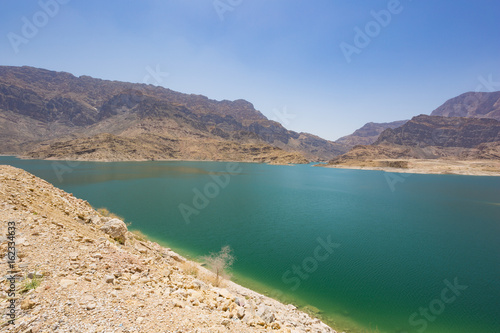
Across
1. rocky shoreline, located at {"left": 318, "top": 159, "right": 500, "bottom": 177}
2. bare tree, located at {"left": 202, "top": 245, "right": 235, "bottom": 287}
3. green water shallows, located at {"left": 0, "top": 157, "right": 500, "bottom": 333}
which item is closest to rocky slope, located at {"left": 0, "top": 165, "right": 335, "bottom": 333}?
green water shallows, located at {"left": 0, "top": 157, "right": 500, "bottom": 333}

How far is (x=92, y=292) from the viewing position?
17.6 feet

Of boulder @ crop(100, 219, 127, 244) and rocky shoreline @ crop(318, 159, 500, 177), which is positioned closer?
boulder @ crop(100, 219, 127, 244)

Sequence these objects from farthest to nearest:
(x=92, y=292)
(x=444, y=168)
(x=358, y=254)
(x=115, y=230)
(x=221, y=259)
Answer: (x=444, y=168) < (x=358, y=254) < (x=221, y=259) < (x=115, y=230) < (x=92, y=292)

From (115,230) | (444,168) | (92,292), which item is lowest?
(115,230)

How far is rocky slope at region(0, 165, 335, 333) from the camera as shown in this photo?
4.51 meters

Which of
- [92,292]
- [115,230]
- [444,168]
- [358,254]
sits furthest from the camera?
[444,168]

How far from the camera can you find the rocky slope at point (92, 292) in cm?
451

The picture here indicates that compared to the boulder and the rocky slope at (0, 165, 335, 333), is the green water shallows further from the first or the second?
the boulder

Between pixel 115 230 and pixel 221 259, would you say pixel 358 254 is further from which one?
pixel 115 230

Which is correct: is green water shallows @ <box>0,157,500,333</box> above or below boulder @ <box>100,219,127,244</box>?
below

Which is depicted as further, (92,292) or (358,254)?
(358,254)

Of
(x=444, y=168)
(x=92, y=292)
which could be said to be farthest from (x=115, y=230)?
(x=444, y=168)

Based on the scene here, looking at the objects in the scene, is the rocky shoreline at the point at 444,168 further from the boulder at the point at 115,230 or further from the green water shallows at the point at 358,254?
the boulder at the point at 115,230

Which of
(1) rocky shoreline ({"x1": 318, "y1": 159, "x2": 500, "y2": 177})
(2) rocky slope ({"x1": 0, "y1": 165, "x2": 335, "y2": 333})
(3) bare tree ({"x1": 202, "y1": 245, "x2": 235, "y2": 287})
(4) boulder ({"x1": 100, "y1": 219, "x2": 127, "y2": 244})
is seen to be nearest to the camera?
(2) rocky slope ({"x1": 0, "y1": 165, "x2": 335, "y2": 333})
